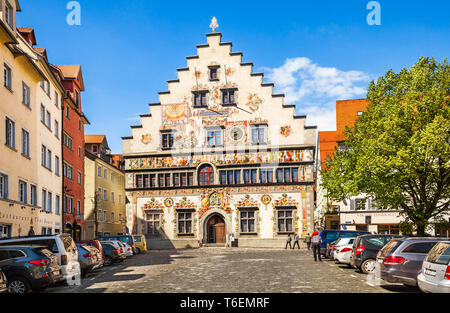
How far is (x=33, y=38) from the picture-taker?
34125mm

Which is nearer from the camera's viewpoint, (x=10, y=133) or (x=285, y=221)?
(x=10, y=133)

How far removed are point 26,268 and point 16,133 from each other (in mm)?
13713

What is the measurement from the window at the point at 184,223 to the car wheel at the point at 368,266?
34.1 metres

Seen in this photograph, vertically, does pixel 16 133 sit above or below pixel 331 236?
above

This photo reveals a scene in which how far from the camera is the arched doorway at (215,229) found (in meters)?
53.3

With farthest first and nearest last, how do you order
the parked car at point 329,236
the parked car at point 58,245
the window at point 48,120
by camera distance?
the window at point 48,120 → the parked car at point 329,236 → the parked car at point 58,245

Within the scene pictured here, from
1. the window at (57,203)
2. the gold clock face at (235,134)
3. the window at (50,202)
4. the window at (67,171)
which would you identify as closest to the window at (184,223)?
the gold clock face at (235,134)

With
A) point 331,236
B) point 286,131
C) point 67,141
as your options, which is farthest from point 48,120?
point 286,131

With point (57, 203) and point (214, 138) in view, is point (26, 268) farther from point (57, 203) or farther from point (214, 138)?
point (214, 138)

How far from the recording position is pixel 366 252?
68.7 feet

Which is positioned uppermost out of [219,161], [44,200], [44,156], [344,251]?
[219,161]

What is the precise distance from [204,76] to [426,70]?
27.1 m

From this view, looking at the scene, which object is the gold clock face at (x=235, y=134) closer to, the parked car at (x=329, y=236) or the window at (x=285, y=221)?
the window at (x=285, y=221)
